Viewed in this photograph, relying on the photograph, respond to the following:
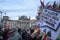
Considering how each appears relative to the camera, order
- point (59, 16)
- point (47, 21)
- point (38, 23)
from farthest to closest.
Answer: point (38, 23) → point (47, 21) → point (59, 16)

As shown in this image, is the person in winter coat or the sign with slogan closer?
the sign with slogan

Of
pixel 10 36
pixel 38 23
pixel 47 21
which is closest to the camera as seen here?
pixel 47 21

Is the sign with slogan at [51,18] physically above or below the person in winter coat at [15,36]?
above

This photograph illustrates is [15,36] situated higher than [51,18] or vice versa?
[51,18]

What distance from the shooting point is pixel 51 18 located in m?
5.76

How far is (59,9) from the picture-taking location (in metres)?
5.48

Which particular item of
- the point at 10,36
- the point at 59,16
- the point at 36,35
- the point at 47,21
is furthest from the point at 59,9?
the point at 10,36

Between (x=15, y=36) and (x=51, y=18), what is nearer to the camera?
(x=51, y=18)

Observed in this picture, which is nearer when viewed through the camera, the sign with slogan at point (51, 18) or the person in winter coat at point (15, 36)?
the sign with slogan at point (51, 18)

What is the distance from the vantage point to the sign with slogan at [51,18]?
5.53 metres

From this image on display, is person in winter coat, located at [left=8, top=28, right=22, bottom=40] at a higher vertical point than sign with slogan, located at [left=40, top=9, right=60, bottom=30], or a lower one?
lower

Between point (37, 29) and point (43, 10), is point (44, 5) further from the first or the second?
point (37, 29)

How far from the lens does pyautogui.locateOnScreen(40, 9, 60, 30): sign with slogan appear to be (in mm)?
5529

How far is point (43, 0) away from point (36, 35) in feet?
3.72
